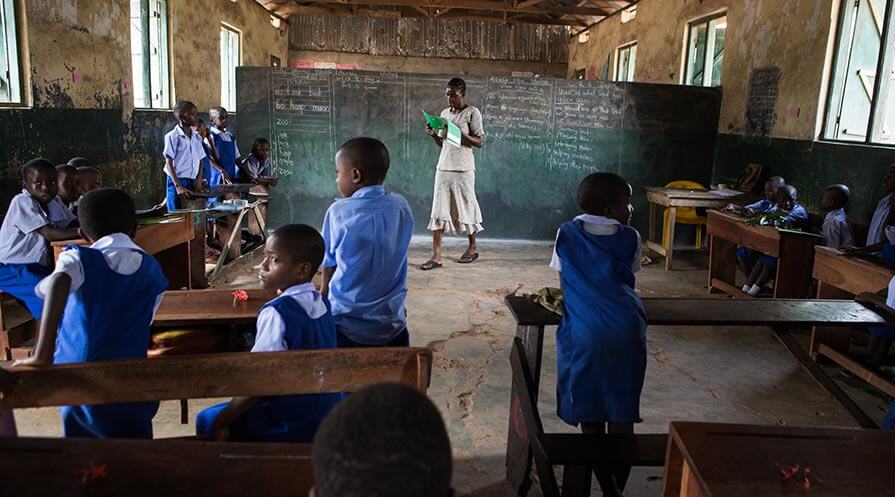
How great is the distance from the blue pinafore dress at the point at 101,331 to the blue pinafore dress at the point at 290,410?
11.8 inches

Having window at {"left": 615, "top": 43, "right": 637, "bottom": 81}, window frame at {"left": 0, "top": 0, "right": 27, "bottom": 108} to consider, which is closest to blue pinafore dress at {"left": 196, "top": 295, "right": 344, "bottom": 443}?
window frame at {"left": 0, "top": 0, "right": 27, "bottom": 108}

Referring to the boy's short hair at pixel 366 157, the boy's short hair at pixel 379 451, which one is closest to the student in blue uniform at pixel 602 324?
the boy's short hair at pixel 366 157

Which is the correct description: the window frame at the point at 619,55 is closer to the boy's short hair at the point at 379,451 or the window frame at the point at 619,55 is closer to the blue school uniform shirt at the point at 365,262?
the blue school uniform shirt at the point at 365,262

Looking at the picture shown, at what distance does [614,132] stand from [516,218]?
1.55 m

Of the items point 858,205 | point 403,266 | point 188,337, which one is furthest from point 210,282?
point 858,205

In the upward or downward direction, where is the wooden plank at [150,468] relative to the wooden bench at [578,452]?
upward

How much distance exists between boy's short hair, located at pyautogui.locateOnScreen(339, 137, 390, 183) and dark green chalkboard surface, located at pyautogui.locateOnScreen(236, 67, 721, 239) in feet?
17.8

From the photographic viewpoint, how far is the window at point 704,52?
8438mm

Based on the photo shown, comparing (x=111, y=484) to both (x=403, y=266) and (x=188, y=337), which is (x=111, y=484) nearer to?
(x=403, y=266)

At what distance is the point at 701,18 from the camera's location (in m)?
8.38

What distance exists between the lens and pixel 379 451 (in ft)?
2.50

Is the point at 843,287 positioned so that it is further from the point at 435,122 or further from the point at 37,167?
the point at 37,167

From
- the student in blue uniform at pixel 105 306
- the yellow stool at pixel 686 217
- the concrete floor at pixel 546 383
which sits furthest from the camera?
the yellow stool at pixel 686 217

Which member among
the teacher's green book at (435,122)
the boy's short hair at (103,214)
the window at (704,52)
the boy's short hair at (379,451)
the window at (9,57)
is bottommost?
the boy's short hair at (379,451)
